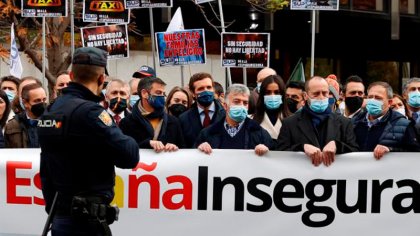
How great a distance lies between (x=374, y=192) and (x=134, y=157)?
9.28ft

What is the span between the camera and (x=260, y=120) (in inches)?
348

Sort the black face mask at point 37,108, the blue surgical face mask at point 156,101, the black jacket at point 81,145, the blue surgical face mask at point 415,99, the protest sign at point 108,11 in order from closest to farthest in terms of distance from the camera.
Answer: the black jacket at point 81,145 < the blue surgical face mask at point 156,101 < the black face mask at point 37,108 < the blue surgical face mask at point 415,99 < the protest sign at point 108,11

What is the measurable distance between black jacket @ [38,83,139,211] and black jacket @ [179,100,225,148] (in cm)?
319

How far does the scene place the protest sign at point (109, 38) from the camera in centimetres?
1335

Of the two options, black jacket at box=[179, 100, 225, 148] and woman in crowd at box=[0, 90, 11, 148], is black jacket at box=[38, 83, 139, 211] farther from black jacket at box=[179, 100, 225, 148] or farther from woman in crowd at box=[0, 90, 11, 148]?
woman in crowd at box=[0, 90, 11, 148]

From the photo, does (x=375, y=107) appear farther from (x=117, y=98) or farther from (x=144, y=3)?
(x=144, y=3)

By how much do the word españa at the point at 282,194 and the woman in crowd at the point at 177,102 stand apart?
5.56 feet

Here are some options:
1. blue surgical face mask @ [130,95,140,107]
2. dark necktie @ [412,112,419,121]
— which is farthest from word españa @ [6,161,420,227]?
blue surgical face mask @ [130,95,140,107]

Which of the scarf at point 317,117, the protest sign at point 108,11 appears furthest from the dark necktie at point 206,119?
the protest sign at point 108,11

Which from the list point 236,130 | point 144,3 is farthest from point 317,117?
point 144,3

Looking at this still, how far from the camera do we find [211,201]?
791 cm

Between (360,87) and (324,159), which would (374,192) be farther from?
(360,87)

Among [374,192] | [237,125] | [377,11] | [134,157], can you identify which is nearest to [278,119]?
[237,125]

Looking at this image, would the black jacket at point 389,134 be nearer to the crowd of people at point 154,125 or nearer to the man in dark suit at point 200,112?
the crowd of people at point 154,125
